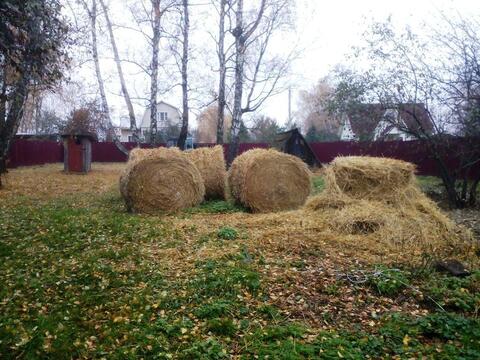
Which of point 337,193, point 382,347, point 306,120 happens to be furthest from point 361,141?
point 306,120

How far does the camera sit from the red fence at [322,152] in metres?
17.4

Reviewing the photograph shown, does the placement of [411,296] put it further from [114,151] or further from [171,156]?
[114,151]

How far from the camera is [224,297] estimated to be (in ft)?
14.0

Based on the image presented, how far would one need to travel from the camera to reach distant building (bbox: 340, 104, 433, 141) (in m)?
11.5

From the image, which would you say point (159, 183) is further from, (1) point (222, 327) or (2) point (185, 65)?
(2) point (185, 65)

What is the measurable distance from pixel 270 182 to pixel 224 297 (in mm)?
5152

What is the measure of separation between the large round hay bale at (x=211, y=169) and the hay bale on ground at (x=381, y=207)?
344cm

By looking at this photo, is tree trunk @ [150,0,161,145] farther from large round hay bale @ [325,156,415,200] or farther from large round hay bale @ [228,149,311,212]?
large round hay bale @ [325,156,415,200]

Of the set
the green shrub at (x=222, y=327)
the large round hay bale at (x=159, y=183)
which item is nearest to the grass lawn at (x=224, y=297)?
the green shrub at (x=222, y=327)

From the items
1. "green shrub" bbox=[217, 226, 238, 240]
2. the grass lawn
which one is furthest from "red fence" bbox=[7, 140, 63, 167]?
the grass lawn

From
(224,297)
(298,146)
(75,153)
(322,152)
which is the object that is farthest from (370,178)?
(322,152)

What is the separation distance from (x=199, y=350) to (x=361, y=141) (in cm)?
1325

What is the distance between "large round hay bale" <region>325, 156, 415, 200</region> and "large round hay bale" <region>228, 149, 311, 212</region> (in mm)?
1421

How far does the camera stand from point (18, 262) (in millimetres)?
5379
